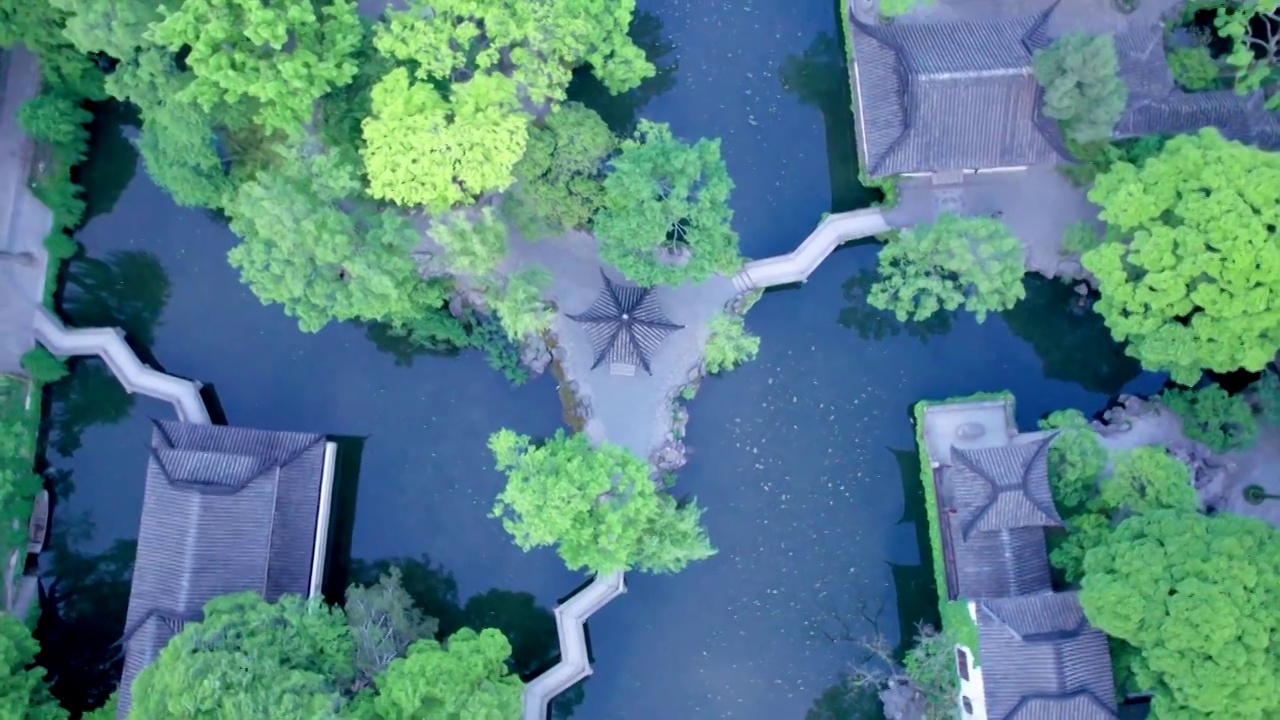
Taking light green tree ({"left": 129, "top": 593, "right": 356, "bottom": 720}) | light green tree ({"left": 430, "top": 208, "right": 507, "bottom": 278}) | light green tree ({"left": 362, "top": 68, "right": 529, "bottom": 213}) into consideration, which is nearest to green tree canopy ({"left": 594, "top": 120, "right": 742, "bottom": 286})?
light green tree ({"left": 430, "top": 208, "right": 507, "bottom": 278})

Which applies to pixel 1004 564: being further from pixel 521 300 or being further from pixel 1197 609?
pixel 521 300

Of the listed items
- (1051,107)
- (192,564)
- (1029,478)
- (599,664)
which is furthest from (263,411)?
(1051,107)

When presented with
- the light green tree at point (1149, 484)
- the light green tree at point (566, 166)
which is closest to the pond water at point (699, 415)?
the light green tree at point (1149, 484)

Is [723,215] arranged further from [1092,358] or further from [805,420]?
[1092,358]

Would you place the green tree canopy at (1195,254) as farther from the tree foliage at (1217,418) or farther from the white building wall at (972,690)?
the white building wall at (972,690)

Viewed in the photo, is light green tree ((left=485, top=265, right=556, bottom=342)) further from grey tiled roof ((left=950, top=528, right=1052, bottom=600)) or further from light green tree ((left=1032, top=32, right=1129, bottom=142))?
light green tree ((left=1032, top=32, right=1129, bottom=142))
